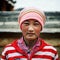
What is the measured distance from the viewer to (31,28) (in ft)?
7.27

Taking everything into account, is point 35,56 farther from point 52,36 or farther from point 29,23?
point 52,36

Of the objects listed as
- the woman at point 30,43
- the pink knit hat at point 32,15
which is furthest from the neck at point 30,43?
the pink knit hat at point 32,15

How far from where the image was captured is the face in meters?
2.22

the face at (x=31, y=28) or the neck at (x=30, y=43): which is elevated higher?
the face at (x=31, y=28)

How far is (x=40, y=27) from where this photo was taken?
228 centimetres

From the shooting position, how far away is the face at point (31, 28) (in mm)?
2223

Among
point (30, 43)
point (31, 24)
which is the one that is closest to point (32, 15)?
point (31, 24)

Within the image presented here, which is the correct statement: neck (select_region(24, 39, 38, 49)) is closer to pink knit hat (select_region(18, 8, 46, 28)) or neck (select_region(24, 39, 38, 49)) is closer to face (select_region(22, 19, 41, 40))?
face (select_region(22, 19, 41, 40))

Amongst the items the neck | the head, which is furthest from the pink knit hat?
the neck

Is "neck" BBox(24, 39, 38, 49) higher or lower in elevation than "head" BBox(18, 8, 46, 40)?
lower

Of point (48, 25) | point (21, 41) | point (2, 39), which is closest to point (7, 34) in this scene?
point (2, 39)

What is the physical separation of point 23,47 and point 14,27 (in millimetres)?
1805

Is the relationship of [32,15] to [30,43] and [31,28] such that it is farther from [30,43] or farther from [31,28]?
[30,43]

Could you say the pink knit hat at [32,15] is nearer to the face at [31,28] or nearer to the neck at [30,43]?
the face at [31,28]
